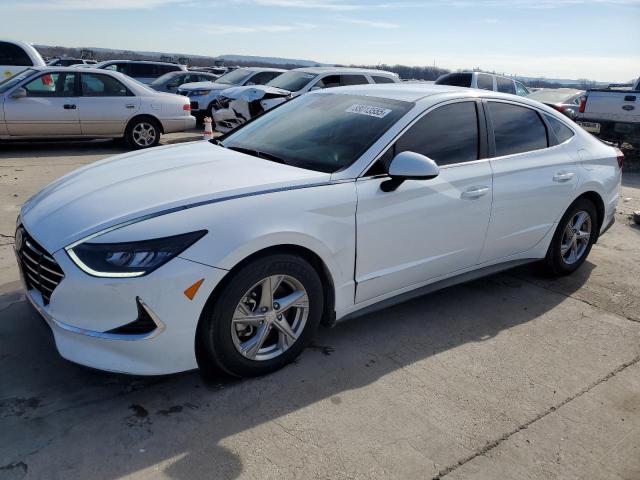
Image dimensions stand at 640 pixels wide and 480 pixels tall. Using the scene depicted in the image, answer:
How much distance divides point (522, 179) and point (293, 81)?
858 cm

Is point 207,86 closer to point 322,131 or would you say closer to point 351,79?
point 351,79

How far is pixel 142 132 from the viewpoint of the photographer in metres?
10.5

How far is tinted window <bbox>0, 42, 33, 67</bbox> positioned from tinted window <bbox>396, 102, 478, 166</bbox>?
997cm

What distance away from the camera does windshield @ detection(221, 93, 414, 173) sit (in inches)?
138

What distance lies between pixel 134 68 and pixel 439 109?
1665cm

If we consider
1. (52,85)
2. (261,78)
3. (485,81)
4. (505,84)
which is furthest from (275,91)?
(505,84)

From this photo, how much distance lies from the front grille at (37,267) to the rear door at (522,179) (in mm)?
2873

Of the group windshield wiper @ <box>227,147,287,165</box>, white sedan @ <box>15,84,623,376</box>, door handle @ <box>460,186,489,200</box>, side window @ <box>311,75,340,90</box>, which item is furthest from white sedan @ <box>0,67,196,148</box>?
door handle @ <box>460,186,489,200</box>

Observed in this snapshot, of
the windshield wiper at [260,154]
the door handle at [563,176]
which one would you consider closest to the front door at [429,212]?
the windshield wiper at [260,154]

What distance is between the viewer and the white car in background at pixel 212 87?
14.1m

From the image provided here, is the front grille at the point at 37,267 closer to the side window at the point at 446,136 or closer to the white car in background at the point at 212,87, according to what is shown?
the side window at the point at 446,136

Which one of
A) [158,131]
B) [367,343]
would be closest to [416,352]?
[367,343]

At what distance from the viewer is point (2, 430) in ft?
8.54

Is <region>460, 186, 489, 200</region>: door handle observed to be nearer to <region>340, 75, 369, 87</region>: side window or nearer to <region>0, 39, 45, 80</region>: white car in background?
<region>340, 75, 369, 87</region>: side window
